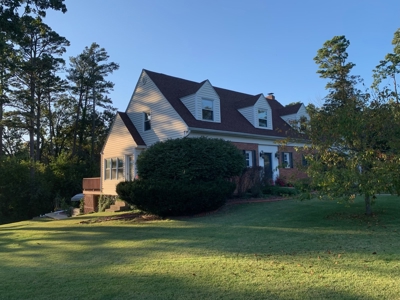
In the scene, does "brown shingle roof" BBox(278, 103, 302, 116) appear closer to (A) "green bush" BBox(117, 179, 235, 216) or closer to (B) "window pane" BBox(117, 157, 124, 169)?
(B) "window pane" BBox(117, 157, 124, 169)

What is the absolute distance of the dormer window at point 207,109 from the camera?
63.8 feet

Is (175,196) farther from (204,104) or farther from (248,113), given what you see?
(248,113)

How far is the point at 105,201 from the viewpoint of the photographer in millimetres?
21391

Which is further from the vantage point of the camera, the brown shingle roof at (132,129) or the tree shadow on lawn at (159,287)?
the brown shingle roof at (132,129)

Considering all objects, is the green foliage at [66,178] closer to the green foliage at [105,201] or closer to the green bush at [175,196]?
the green foliage at [105,201]

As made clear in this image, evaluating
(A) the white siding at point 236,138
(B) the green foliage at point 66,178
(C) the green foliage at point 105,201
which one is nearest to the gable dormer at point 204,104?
(A) the white siding at point 236,138

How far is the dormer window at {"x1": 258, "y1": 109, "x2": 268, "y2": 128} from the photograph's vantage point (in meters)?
22.3

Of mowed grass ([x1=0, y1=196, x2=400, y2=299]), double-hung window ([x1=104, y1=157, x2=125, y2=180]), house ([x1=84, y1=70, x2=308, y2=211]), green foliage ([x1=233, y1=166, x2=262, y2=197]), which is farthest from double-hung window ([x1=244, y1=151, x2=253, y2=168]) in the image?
mowed grass ([x1=0, y1=196, x2=400, y2=299])

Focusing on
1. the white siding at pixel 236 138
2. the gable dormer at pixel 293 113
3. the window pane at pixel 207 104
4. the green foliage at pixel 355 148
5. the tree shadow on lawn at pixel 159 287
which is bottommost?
the tree shadow on lawn at pixel 159 287

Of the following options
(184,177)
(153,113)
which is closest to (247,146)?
(153,113)

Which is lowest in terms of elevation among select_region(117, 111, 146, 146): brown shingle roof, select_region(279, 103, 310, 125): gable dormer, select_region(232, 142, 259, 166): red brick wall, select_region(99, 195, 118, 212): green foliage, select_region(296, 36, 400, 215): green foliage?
select_region(99, 195, 118, 212): green foliage

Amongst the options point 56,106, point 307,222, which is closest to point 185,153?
point 307,222

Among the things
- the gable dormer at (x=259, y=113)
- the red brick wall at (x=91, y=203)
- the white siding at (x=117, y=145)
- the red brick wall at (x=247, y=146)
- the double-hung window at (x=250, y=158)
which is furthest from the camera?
the red brick wall at (x=91, y=203)

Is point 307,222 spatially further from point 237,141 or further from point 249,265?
point 237,141
